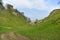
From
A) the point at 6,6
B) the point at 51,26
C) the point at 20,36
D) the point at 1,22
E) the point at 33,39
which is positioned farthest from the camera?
the point at 6,6

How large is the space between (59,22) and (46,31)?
20.3ft

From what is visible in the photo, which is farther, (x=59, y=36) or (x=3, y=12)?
(x=3, y=12)

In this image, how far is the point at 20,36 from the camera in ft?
135

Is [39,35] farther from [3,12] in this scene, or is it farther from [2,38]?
[3,12]

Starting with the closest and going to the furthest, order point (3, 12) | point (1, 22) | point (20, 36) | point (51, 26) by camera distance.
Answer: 1. point (20, 36)
2. point (51, 26)
3. point (1, 22)
4. point (3, 12)

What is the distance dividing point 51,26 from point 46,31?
430cm

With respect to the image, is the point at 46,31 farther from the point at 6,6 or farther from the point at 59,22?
the point at 6,6

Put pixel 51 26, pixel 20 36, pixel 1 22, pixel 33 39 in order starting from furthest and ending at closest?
pixel 1 22, pixel 51 26, pixel 20 36, pixel 33 39

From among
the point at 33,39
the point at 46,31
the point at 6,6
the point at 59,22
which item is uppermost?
the point at 6,6

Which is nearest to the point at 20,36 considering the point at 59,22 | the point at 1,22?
the point at 59,22

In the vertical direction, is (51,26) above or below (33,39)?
above

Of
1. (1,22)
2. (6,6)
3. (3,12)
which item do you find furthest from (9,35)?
(6,6)

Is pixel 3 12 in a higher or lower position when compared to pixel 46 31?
higher

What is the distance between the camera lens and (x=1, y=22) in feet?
232
